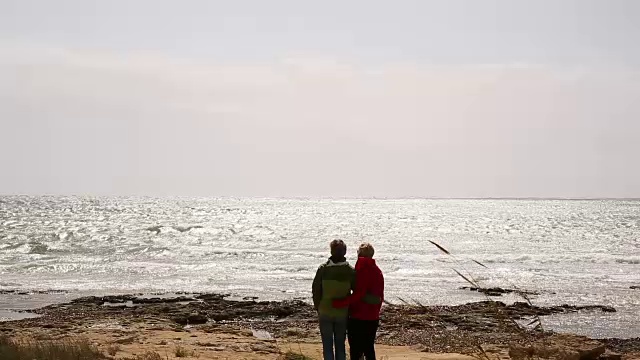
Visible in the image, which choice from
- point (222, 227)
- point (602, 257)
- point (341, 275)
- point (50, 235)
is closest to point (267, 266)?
point (602, 257)

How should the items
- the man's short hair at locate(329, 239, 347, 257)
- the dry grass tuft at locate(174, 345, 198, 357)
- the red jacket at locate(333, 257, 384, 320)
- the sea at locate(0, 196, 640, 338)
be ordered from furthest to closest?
the sea at locate(0, 196, 640, 338) → the dry grass tuft at locate(174, 345, 198, 357) → the red jacket at locate(333, 257, 384, 320) → the man's short hair at locate(329, 239, 347, 257)

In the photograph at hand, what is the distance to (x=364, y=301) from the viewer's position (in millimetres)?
7715

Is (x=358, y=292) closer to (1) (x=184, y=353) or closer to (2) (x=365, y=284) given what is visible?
(2) (x=365, y=284)

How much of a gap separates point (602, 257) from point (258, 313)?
98.2ft

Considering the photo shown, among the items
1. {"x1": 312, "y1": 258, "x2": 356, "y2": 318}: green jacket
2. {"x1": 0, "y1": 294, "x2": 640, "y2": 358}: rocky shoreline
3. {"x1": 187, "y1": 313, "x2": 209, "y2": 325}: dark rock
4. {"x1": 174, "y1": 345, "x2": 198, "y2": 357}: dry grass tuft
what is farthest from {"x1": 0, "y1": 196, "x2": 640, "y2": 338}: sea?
{"x1": 187, "y1": 313, "x2": 209, "y2": 325}: dark rock

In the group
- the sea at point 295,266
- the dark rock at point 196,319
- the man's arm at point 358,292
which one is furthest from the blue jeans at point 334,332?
the dark rock at point 196,319

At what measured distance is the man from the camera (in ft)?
24.8

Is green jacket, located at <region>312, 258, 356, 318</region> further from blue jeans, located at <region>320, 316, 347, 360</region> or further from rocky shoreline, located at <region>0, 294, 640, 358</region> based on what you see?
rocky shoreline, located at <region>0, 294, 640, 358</region>

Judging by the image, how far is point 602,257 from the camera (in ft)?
140

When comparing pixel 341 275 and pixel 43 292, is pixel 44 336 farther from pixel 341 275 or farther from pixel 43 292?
pixel 43 292

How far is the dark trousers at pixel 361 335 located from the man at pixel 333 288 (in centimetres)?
11

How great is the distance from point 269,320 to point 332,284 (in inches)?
498

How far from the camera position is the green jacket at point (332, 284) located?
24.8 ft

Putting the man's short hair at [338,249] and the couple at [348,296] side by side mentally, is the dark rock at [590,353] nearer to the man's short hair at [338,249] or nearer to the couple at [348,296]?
the couple at [348,296]
